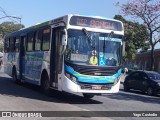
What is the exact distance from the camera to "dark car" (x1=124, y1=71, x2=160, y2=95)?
23.0 meters

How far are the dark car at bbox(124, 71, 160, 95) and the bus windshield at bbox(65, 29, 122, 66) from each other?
27.5ft

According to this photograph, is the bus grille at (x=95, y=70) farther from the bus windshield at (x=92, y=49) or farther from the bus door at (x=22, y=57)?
the bus door at (x=22, y=57)

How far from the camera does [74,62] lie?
14422 millimetres

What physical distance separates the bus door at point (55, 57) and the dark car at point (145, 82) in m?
9.08

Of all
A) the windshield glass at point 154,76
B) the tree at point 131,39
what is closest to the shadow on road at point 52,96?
the windshield glass at point 154,76

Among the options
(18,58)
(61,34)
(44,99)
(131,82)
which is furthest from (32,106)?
(131,82)

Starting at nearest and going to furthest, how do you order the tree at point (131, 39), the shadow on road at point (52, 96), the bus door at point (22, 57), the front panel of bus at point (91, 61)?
the front panel of bus at point (91, 61)
the shadow on road at point (52, 96)
the bus door at point (22, 57)
the tree at point (131, 39)

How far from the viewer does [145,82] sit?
23.7 m

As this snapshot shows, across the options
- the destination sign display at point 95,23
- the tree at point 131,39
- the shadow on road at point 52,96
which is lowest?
the shadow on road at point 52,96

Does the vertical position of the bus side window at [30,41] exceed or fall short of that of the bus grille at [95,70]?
it exceeds it

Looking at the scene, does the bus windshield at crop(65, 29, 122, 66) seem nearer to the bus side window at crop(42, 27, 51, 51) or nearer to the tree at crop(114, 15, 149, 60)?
the bus side window at crop(42, 27, 51, 51)

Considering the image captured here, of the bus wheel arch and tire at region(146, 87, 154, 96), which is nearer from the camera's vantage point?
the bus wheel arch

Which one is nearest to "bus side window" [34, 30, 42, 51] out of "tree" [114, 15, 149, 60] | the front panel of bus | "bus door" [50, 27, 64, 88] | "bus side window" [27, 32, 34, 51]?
"bus side window" [27, 32, 34, 51]

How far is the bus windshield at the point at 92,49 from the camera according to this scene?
14453mm
